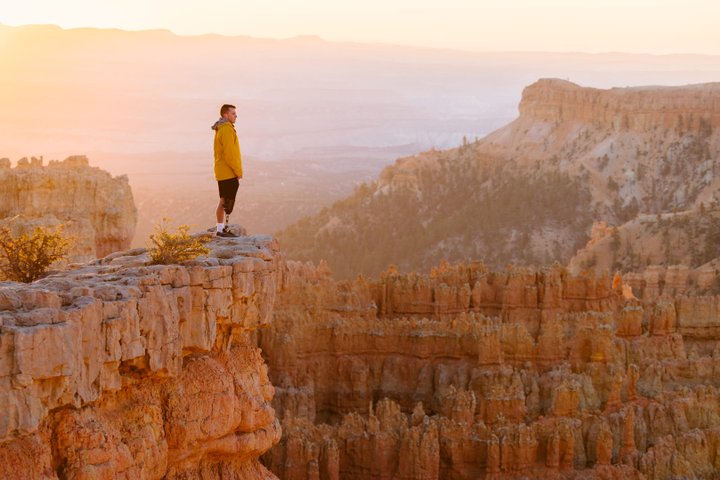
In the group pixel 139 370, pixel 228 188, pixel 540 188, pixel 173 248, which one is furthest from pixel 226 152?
pixel 540 188

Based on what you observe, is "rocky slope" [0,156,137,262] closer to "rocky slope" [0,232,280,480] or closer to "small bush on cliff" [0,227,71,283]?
"small bush on cliff" [0,227,71,283]

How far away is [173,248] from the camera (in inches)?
642

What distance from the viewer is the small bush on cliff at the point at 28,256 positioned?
1645 cm

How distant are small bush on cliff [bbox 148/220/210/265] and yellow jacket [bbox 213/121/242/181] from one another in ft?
8.78

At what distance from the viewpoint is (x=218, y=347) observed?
16969mm

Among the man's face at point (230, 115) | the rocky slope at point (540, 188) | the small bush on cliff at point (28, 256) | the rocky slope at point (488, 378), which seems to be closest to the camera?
the small bush on cliff at point (28, 256)

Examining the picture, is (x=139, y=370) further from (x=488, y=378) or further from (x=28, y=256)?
(x=488, y=378)

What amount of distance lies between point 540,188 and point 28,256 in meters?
84.8

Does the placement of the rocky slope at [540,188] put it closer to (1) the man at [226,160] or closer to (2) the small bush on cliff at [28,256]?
(1) the man at [226,160]

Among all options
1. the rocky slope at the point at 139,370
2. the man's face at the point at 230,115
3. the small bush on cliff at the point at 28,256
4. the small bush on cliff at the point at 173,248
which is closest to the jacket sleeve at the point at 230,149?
the man's face at the point at 230,115

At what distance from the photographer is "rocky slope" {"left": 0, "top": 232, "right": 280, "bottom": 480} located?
41.3 ft

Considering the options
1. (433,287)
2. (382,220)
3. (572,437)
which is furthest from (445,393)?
(382,220)

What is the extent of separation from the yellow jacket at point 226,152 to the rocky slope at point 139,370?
145 centimetres

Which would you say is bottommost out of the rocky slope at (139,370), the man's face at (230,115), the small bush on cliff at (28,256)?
the rocky slope at (139,370)
